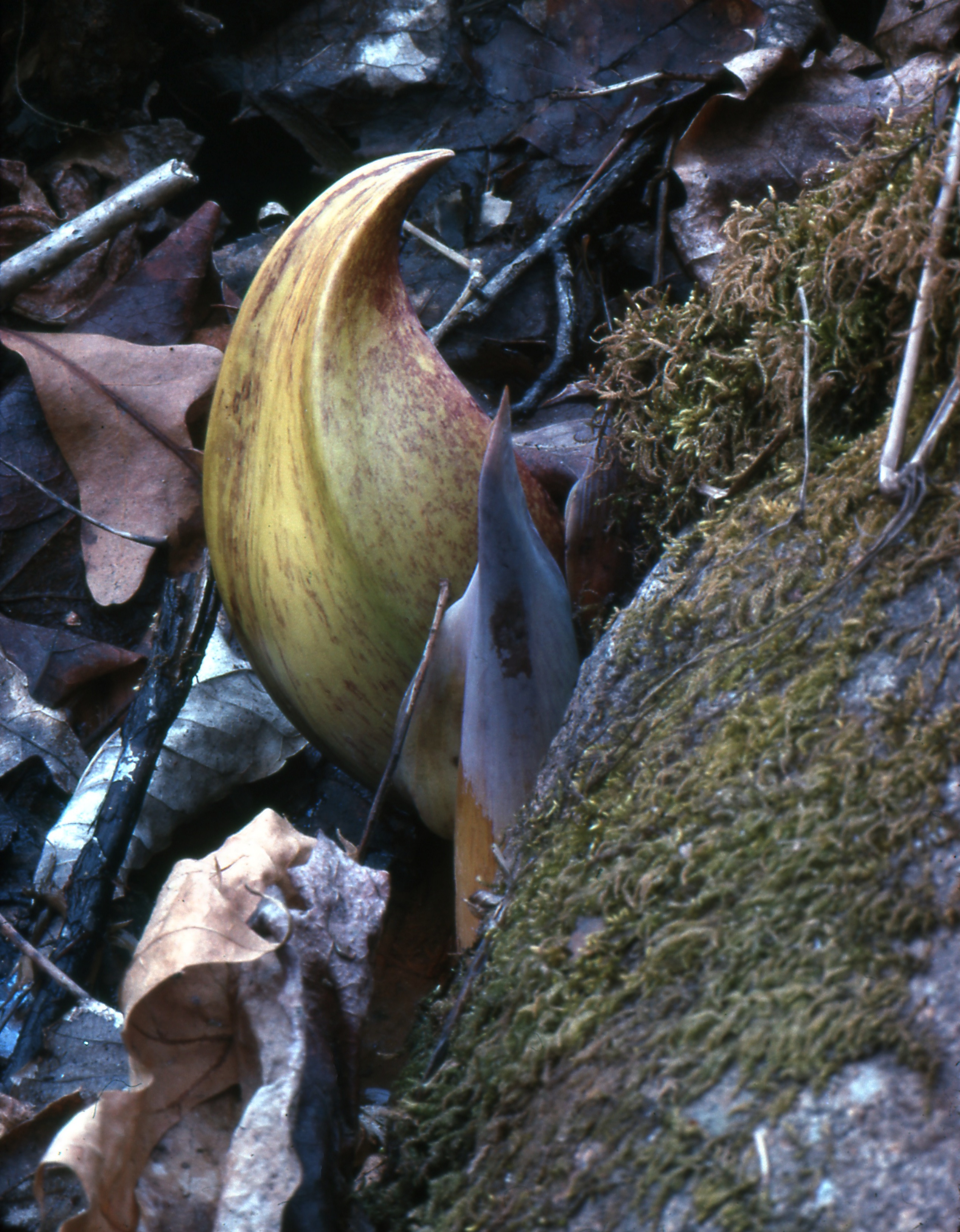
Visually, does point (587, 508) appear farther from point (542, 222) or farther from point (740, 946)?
point (542, 222)

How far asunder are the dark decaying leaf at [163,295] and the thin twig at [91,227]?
157 millimetres

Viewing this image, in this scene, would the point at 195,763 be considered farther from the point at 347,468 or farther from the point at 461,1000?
the point at 461,1000

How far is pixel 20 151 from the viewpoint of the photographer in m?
2.40

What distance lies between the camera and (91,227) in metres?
1.99

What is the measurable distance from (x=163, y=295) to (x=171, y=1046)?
1.75 meters

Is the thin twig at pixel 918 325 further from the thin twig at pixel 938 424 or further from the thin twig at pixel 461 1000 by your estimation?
the thin twig at pixel 461 1000

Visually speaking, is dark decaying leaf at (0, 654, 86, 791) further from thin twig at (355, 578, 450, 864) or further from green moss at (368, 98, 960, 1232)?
green moss at (368, 98, 960, 1232)

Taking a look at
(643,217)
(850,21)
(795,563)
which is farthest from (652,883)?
(850,21)

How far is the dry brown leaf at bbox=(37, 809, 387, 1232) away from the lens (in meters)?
0.88

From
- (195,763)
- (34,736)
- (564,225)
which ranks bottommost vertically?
(195,763)

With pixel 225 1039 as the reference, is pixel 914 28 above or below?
above

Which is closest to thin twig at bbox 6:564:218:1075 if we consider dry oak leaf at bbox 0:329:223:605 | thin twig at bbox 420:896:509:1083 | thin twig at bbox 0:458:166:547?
thin twig at bbox 0:458:166:547

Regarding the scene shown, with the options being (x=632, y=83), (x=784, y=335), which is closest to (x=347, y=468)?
(x=784, y=335)

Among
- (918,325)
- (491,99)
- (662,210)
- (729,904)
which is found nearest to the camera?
(729,904)
